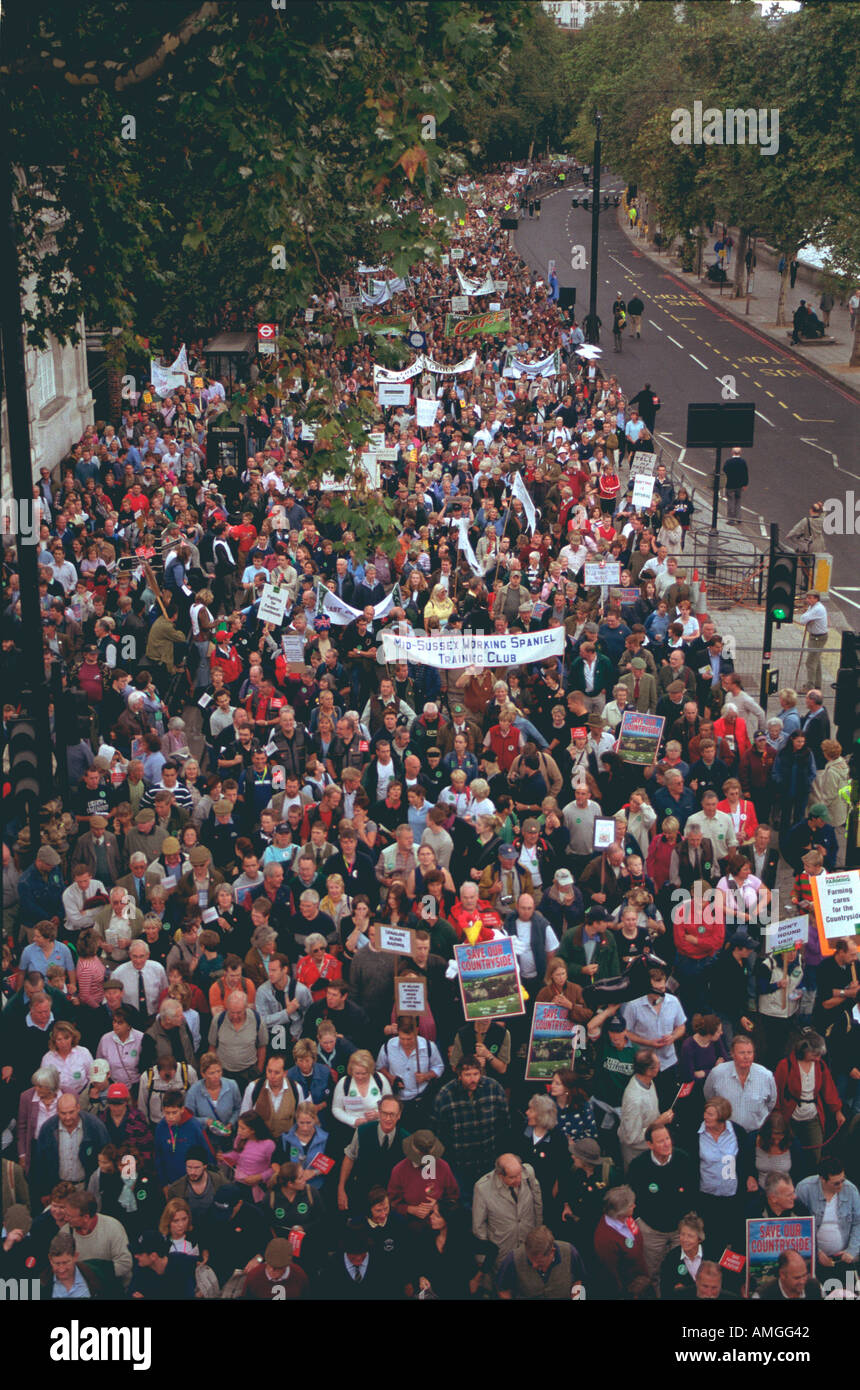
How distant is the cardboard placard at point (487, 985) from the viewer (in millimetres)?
10047

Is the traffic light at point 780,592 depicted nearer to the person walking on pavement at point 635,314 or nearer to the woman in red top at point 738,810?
the woman in red top at point 738,810

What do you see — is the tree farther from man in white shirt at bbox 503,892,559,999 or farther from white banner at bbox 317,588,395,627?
white banner at bbox 317,588,395,627

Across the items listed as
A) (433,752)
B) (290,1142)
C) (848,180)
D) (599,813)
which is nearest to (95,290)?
(433,752)

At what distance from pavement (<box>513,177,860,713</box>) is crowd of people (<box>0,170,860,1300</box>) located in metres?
4.74

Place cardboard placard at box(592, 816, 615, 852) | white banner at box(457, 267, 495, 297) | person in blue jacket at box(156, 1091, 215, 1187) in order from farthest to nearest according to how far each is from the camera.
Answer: white banner at box(457, 267, 495, 297), cardboard placard at box(592, 816, 615, 852), person in blue jacket at box(156, 1091, 215, 1187)

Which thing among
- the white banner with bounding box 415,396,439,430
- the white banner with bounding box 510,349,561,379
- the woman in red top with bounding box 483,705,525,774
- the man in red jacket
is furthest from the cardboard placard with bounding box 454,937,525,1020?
the white banner with bounding box 510,349,561,379

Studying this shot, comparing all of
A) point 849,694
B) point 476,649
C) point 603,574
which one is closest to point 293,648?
point 476,649

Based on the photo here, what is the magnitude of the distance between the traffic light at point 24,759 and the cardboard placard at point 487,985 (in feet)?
11.1

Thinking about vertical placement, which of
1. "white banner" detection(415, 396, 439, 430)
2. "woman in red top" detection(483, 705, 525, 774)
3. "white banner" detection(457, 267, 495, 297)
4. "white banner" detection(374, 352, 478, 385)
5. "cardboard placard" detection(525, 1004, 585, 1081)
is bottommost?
"cardboard placard" detection(525, 1004, 585, 1081)

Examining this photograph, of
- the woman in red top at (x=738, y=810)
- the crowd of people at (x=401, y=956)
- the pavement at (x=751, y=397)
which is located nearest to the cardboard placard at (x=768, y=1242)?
the crowd of people at (x=401, y=956)

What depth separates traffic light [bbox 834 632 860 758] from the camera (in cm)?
1391

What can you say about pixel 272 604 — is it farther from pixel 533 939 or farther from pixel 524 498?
pixel 533 939

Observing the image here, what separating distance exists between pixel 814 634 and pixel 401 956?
31.1 feet

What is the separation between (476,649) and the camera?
14.4 metres
